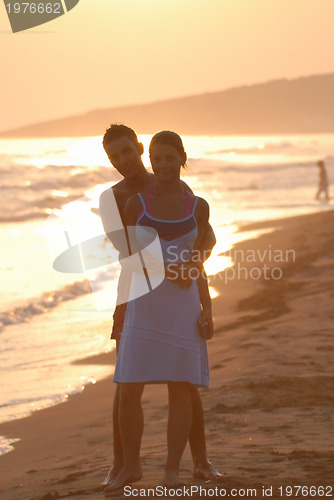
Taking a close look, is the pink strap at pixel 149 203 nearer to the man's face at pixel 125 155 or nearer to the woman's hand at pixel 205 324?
the man's face at pixel 125 155

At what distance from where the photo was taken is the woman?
462 centimetres

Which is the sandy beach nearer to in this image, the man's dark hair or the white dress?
the white dress

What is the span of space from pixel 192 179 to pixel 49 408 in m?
39.8

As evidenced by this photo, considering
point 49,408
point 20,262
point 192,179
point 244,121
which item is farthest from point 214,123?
point 49,408

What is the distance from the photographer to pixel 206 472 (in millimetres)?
4992

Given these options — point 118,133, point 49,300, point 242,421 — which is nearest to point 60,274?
point 49,300

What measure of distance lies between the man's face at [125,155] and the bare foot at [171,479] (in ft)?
5.08

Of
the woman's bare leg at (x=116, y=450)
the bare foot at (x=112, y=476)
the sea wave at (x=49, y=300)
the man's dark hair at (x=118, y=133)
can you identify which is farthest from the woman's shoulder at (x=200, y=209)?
the sea wave at (x=49, y=300)

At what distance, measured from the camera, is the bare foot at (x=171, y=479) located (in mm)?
4762

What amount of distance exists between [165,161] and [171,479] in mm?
1619

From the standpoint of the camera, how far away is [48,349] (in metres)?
10.4

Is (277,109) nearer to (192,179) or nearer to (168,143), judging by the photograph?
(192,179)

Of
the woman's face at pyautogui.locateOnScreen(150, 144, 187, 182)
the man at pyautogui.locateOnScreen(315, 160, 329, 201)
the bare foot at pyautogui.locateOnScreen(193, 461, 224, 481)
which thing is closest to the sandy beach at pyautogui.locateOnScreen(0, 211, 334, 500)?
the bare foot at pyautogui.locateOnScreen(193, 461, 224, 481)

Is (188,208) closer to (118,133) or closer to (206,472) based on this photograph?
(118,133)
